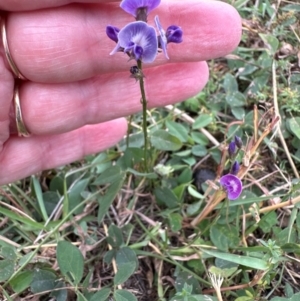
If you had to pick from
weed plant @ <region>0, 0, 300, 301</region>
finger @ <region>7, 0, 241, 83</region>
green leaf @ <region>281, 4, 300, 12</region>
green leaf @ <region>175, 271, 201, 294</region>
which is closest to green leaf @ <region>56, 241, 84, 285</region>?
weed plant @ <region>0, 0, 300, 301</region>

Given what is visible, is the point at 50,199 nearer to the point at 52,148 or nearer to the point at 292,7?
the point at 52,148

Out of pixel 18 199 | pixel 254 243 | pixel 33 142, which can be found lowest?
pixel 254 243

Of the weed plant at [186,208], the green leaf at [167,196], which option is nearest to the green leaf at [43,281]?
the weed plant at [186,208]

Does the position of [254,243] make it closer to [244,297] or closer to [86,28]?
[244,297]

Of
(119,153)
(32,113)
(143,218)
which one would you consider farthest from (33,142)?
(143,218)

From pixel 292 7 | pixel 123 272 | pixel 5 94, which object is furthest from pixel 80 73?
pixel 292 7

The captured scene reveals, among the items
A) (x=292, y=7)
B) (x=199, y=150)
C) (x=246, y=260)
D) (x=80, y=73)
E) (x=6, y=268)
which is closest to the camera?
(x=246, y=260)

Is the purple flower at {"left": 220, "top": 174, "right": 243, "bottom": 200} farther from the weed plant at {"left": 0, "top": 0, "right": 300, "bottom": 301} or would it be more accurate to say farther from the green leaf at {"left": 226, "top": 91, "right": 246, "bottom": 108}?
the green leaf at {"left": 226, "top": 91, "right": 246, "bottom": 108}
